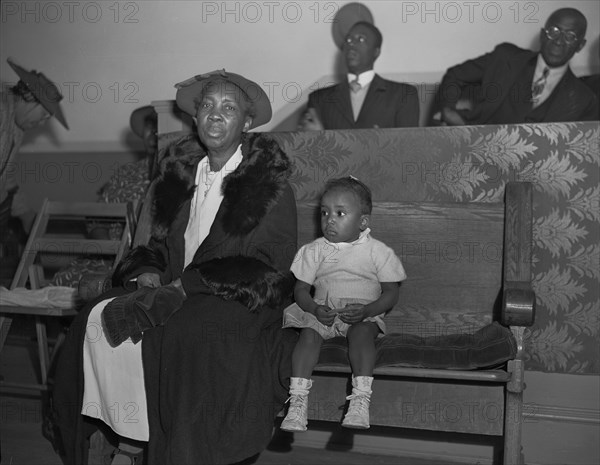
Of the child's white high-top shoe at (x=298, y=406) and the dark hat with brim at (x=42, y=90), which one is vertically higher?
the dark hat with brim at (x=42, y=90)

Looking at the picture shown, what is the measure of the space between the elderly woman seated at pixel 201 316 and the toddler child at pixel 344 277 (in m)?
0.09

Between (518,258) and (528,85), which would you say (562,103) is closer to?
(528,85)

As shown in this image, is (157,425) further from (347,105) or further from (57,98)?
(57,98)

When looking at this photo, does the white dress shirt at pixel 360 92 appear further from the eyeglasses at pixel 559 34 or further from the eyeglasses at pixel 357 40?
the eyeglasses at pixel 559 34

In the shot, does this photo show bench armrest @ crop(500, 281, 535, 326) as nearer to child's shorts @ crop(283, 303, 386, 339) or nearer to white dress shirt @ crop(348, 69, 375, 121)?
child's shorts @ crop(283, 303, 386, 339)

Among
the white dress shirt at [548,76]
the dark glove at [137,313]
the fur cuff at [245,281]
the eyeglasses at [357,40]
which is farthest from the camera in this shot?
the eyeglasses at [357,40]

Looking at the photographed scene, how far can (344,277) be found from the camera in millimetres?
3334

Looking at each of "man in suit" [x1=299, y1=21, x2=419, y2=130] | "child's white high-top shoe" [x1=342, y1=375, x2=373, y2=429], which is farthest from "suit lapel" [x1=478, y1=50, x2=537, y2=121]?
"child's white high-top shoe" [x1=342, y1=375, x2=373, y2=429]

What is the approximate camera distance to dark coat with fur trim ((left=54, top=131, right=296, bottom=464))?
2924mm

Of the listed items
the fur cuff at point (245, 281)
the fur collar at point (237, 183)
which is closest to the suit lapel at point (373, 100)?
the fur collar at point (237, 183)

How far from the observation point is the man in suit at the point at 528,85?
4.59 metres

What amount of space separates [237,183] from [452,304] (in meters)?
1.14

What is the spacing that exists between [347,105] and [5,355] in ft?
10.7

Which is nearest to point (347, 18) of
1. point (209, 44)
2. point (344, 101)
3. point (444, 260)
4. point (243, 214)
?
point (209, 44)
